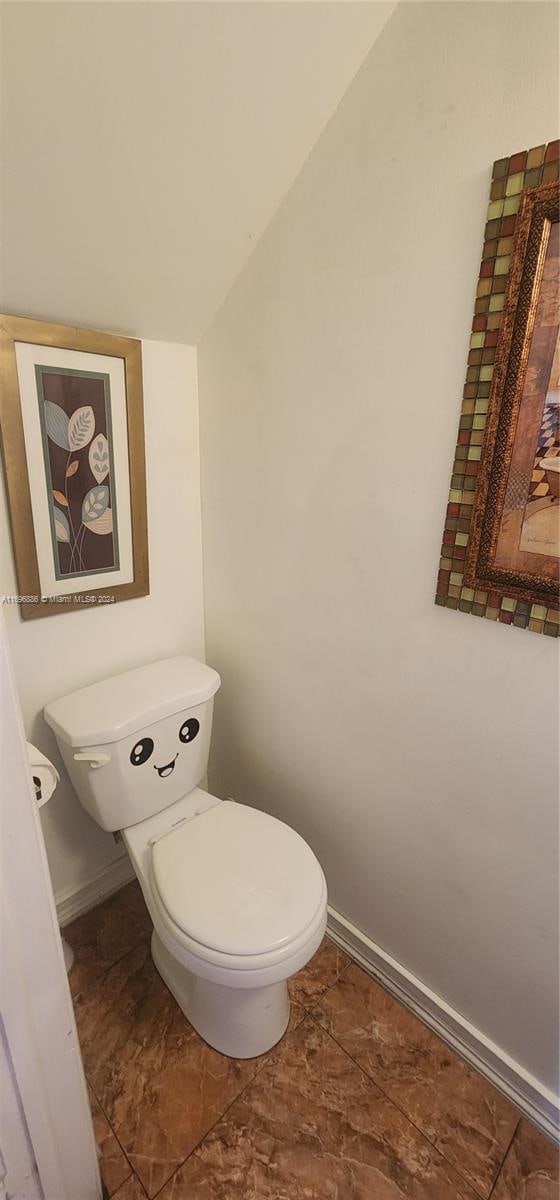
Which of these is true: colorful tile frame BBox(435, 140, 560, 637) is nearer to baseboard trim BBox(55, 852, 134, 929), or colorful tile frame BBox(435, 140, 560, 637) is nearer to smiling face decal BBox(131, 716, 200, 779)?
smiling face decal BBox(131, 716, 200, 779)

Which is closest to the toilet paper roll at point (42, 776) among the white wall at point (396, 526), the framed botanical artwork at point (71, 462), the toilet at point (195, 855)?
the toilet at point (195, 855)

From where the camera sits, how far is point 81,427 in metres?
1.15

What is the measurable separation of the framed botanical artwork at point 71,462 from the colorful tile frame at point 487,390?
77 cm

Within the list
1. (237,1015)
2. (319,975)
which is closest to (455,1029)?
(319,975)

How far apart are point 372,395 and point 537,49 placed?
1.64 ft

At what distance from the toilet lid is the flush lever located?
238mm

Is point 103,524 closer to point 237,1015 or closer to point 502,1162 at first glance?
point 237,1015

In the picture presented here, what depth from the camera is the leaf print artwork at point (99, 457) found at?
3.88 feet

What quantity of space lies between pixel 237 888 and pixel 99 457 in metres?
1.02

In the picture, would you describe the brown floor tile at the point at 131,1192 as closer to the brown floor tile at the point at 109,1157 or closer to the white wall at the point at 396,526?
the brown floor tile at the point at 109,1157

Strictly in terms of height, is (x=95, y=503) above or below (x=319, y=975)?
above

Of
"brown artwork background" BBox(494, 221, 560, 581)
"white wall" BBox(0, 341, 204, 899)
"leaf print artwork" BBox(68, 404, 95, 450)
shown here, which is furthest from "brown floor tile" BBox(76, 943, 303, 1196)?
"leaf print artwork" BBox(68, 404, 95, 450)

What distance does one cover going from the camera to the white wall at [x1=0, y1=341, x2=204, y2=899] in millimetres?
1243

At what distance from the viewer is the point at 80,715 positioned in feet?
3.88
